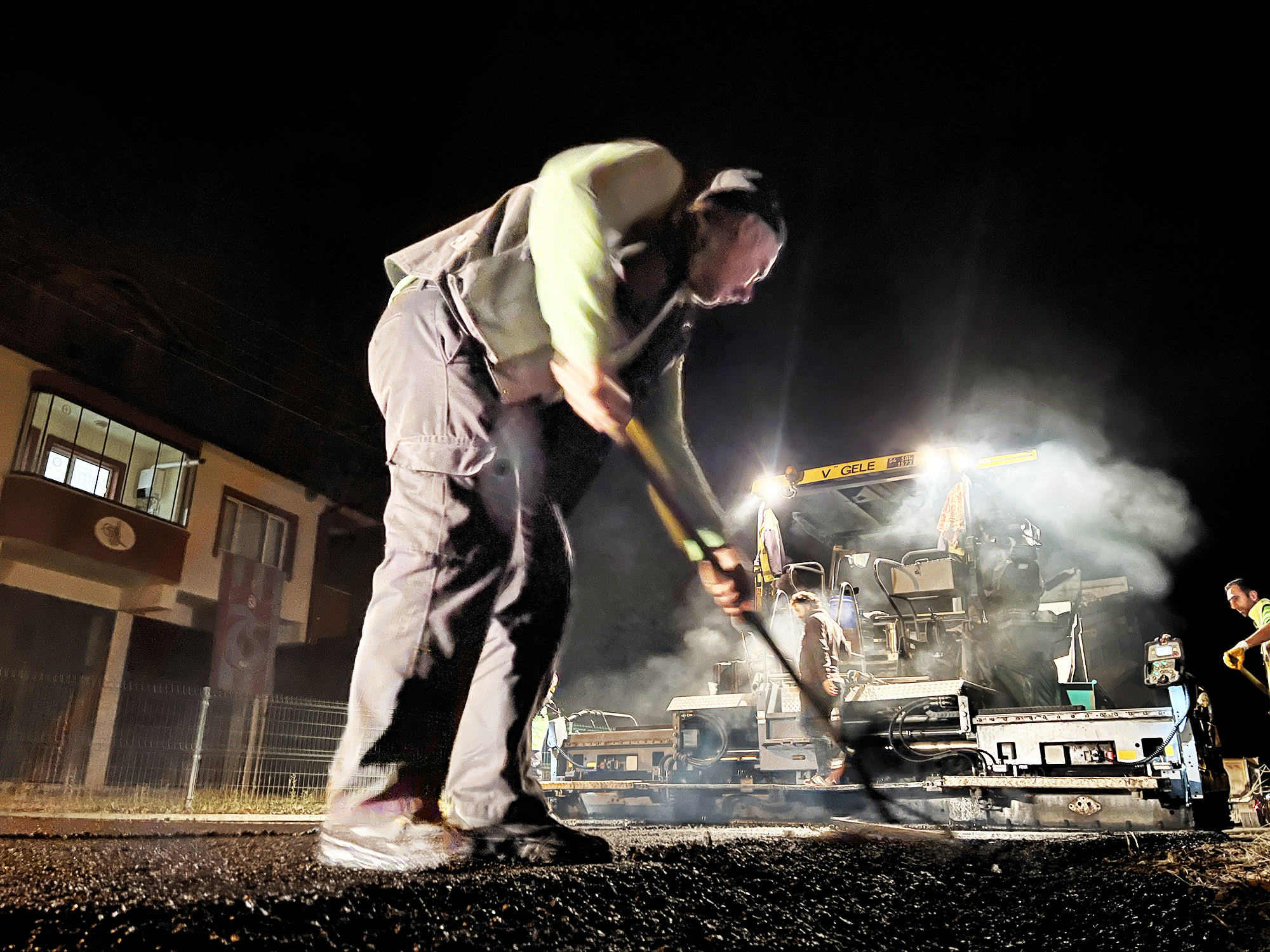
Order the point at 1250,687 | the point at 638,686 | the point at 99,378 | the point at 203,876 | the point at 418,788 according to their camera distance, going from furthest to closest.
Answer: the point at 1250,687
the point at 99,378
the point at 638,686
the point at 418,788
the point at 203,876

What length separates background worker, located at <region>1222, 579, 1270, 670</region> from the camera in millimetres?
4918

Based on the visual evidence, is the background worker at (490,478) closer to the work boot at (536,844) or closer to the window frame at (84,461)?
the work boot at (536,844)

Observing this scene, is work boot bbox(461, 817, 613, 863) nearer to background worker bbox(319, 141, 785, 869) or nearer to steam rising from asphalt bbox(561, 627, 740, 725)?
background worker bbox(319, 141, 785, 869)

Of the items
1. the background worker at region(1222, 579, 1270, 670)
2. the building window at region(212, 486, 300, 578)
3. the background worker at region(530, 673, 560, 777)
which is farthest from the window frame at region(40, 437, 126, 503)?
the background worker at region(1222, 579, 1270, 670)

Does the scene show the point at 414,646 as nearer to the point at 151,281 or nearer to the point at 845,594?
the point at 845,594

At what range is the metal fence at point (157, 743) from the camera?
20.3 feet

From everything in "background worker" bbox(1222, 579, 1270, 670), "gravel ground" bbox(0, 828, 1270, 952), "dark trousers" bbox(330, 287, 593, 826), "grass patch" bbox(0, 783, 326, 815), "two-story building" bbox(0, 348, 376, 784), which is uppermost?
"two-story building" bbox(0, 348, 376, 784)

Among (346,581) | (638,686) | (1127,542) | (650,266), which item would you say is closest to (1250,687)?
(1127,542)

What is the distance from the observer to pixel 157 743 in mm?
6996

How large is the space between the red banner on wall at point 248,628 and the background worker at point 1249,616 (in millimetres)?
8477

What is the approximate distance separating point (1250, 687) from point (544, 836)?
1208cm

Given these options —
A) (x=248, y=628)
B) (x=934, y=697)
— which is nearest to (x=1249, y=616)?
(x=934, y=697)

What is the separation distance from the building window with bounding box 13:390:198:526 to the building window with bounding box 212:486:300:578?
477 mm

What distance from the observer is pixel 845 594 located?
4906 mm
